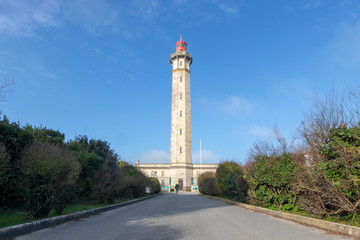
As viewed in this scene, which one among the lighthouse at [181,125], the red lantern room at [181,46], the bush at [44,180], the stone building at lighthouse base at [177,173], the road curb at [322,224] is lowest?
the road curb at [322,224]

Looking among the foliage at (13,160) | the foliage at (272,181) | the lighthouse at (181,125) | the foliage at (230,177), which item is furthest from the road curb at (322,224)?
the lighthouse at (181,125)

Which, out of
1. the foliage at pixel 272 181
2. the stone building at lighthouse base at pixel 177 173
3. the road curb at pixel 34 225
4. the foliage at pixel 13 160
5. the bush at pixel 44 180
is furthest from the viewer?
the stone building at lighthouse base at pixel 177 173

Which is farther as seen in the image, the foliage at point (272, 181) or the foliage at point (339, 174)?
the foliage at point (272, 181)

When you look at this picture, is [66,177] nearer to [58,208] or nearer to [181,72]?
[58,208]

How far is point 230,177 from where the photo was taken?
20.2 metres

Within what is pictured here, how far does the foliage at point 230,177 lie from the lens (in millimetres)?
19142

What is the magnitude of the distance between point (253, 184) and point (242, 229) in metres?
7.54

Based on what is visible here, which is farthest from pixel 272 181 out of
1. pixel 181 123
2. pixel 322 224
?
pixel 181 123

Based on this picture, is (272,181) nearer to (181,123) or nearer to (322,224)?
(322,224)

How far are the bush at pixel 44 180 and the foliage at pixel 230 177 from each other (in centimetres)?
1185

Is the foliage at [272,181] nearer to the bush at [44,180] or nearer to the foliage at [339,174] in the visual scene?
the foliage at [339,174]

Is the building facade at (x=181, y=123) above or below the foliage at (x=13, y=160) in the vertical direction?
above

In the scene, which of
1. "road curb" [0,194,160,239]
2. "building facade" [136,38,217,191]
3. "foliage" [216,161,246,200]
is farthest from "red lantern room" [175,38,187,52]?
"road curb" [0,194,160,239]

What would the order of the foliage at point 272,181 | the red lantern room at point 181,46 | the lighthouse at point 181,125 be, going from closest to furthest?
the foliage at point 272,181, the lighthouse at point 181,125, the red lantern room at point 181,46
